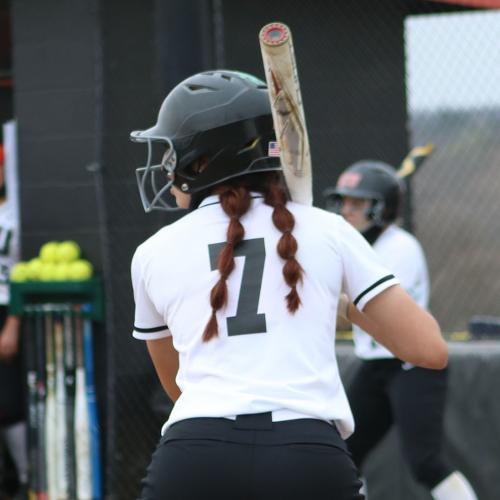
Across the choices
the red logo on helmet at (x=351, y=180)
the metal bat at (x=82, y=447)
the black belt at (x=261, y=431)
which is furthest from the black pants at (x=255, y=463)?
the metal bat at (x=82, y=447)

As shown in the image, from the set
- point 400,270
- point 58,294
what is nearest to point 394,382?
point 400,270

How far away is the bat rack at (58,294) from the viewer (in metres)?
5.98

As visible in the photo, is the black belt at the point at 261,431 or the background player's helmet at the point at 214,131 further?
the background player's helmet at the point at 214,131

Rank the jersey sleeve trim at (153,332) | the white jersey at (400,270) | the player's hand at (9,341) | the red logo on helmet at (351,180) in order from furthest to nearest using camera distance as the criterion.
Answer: the player's hand at (9,341) < the red logo on helmet at (351,180) < the white jersey at (400,270) < the jersey sleeve trim at (153,332)

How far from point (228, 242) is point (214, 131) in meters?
0.33

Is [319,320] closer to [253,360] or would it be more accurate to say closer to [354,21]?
[253,360]

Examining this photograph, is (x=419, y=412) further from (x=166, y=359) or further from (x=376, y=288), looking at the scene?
(x=376, y=288)

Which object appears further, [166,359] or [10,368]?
[10,368]

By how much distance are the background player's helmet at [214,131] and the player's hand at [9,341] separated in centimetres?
394

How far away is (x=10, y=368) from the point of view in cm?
646

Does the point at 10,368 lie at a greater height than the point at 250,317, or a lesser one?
lesser

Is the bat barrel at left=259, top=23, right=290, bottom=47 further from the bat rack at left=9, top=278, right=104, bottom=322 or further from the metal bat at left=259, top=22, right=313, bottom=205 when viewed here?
the bat rack at left=9, top=278, right=104, bottom=322

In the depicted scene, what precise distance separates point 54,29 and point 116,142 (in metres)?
0.82

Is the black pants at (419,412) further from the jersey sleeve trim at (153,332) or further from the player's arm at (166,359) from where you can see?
the jersey sleeve trim at (153,332)
